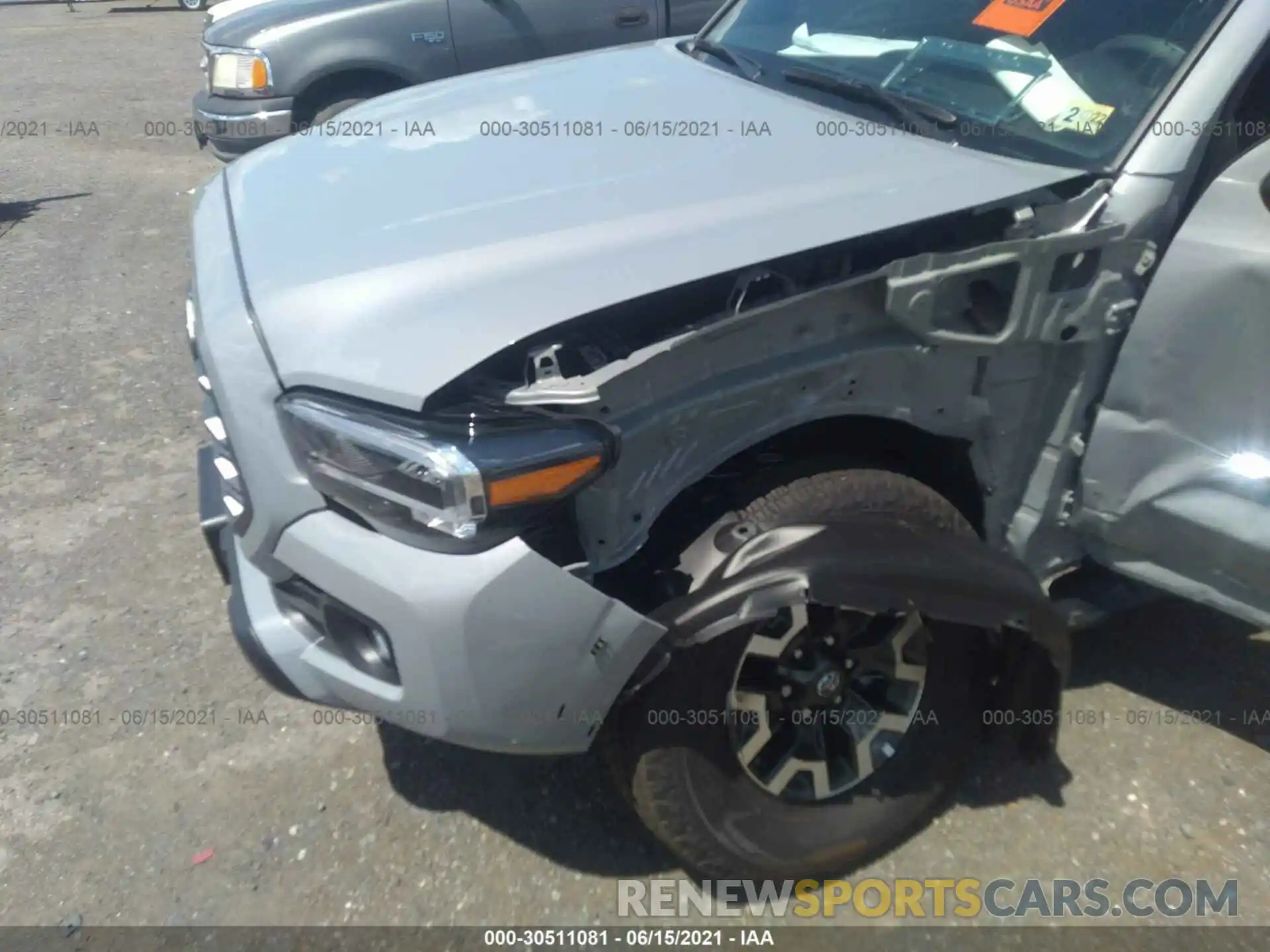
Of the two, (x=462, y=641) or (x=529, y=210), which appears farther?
(x=529, y=210)

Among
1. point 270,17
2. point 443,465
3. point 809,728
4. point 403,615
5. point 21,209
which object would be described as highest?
point 443,465

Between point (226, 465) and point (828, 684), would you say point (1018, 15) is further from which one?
point (226, 465)

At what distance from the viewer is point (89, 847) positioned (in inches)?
97.7

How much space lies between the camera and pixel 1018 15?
2.56 metres

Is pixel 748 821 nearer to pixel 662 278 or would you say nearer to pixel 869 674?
pixel 869 674

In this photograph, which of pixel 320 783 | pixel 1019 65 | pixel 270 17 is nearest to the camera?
pixel 1019 65

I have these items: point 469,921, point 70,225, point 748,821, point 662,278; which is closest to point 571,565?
point 662,278

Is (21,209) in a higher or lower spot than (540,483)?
lower

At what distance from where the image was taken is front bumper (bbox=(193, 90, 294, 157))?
571 cm

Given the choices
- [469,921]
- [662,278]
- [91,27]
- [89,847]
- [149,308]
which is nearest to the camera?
[662,278]

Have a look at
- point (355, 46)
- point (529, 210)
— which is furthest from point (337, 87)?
point (529, 210)

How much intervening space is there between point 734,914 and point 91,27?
1875cm

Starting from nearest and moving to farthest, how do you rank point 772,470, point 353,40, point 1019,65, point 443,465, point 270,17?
point 443,465 → point 772,470 → point 1019,65 → point 353,40 → point 270,17

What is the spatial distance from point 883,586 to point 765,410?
42cm
